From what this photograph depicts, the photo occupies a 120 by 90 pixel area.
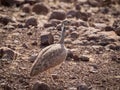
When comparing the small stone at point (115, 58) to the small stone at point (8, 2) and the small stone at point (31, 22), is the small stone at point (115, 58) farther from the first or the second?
the small stone at point (8, 2)

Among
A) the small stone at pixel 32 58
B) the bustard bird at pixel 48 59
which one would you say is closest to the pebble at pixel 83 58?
the small stone at pixel 32 58

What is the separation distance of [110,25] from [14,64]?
174 inches

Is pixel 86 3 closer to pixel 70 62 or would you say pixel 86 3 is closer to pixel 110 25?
pixel 110 25

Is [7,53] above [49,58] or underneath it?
underneath

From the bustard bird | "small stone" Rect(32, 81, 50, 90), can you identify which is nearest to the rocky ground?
"small stone" Rect(32, 81, 50, 90)

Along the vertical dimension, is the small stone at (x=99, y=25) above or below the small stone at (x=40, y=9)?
below

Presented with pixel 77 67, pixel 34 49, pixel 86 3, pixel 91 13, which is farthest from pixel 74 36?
pixel 86 3

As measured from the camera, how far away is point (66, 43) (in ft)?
35.3

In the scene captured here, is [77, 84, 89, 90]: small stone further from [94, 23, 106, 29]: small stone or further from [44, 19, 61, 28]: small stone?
[94, 23, 106, 29]: small stone

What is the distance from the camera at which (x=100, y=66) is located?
939cm

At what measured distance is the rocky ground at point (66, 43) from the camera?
27.7ft

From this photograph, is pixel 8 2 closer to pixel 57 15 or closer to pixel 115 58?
pixel 57 15

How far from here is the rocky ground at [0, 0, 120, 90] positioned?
8438mm

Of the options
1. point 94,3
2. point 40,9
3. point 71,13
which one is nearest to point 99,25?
point 71,13
